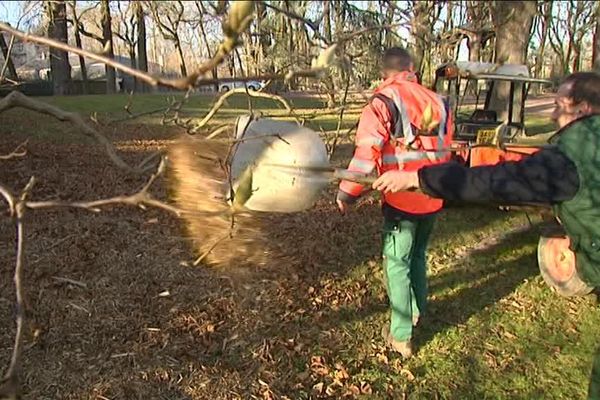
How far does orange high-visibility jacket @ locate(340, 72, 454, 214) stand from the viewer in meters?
3.82

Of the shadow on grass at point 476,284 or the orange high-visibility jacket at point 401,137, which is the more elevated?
the orange high-visibility jacket at point 401,137

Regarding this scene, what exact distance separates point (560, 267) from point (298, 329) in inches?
95.6

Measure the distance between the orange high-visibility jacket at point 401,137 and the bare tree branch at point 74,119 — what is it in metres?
1.98

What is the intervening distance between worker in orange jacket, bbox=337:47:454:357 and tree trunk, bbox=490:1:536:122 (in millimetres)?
Answer: 540

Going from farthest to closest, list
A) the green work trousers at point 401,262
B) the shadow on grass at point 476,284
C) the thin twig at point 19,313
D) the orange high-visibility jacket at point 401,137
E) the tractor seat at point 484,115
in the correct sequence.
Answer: the tractor seat at point 484,115
the shadow on grass at point 476,284
the green work trousers at point 401,262
the orange high-visibility jacket at point 401,137
the thin twig at point 19,313

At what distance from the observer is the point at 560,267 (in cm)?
553

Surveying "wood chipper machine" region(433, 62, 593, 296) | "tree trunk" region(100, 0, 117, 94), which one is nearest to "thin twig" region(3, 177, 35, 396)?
"tree trunk" region(100, 0, 117, 94)

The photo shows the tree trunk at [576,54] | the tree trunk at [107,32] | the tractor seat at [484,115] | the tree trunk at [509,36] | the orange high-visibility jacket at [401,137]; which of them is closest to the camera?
the tree trunk at [107,32]

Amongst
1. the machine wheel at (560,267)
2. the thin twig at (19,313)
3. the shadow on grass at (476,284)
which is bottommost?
the shadow on grass at (476,284)

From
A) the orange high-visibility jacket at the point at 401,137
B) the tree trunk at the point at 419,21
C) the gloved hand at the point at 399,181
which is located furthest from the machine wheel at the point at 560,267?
the tree trunk at the point at 419,21

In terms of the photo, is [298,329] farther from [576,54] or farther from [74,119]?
[576,54]

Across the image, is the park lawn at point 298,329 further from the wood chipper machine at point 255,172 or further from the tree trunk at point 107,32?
the tree trunk at point 107,32

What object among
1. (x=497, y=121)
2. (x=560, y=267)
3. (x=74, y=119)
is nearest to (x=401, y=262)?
(x=560, y=267)

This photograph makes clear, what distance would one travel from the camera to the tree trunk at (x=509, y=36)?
2104 mm
